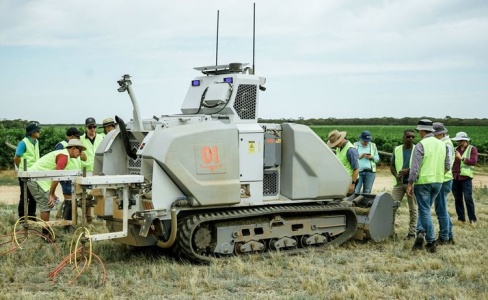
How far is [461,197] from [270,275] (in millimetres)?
6145

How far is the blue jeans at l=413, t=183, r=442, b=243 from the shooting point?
10.4 metres

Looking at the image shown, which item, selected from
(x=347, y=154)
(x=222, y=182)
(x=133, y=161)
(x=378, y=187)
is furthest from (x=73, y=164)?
(x=378, y=187)

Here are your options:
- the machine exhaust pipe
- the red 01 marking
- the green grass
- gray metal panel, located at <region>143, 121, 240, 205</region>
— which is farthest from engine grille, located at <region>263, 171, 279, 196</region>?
the green grass

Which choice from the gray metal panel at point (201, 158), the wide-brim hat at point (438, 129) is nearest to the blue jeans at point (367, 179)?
the wide-brim hat at point (438, 129)

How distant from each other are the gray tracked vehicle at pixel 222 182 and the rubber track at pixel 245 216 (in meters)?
0.02

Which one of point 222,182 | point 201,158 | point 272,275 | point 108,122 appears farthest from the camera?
point 108,122

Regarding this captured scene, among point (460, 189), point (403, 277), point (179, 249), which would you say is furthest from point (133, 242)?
point (460, 189)

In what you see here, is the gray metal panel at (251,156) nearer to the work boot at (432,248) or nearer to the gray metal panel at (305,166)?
the gray metal panel at (305,166)

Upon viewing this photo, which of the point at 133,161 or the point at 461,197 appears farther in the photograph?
the point at 461,197

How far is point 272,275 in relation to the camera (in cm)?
888

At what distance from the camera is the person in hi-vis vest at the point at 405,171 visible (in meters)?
11.7

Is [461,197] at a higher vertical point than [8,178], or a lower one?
higher

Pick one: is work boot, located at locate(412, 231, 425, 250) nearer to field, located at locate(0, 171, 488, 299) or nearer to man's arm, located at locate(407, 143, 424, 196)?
field, located at locate(0, 171, 488, 299)

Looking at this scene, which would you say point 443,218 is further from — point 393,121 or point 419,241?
point 393,121
